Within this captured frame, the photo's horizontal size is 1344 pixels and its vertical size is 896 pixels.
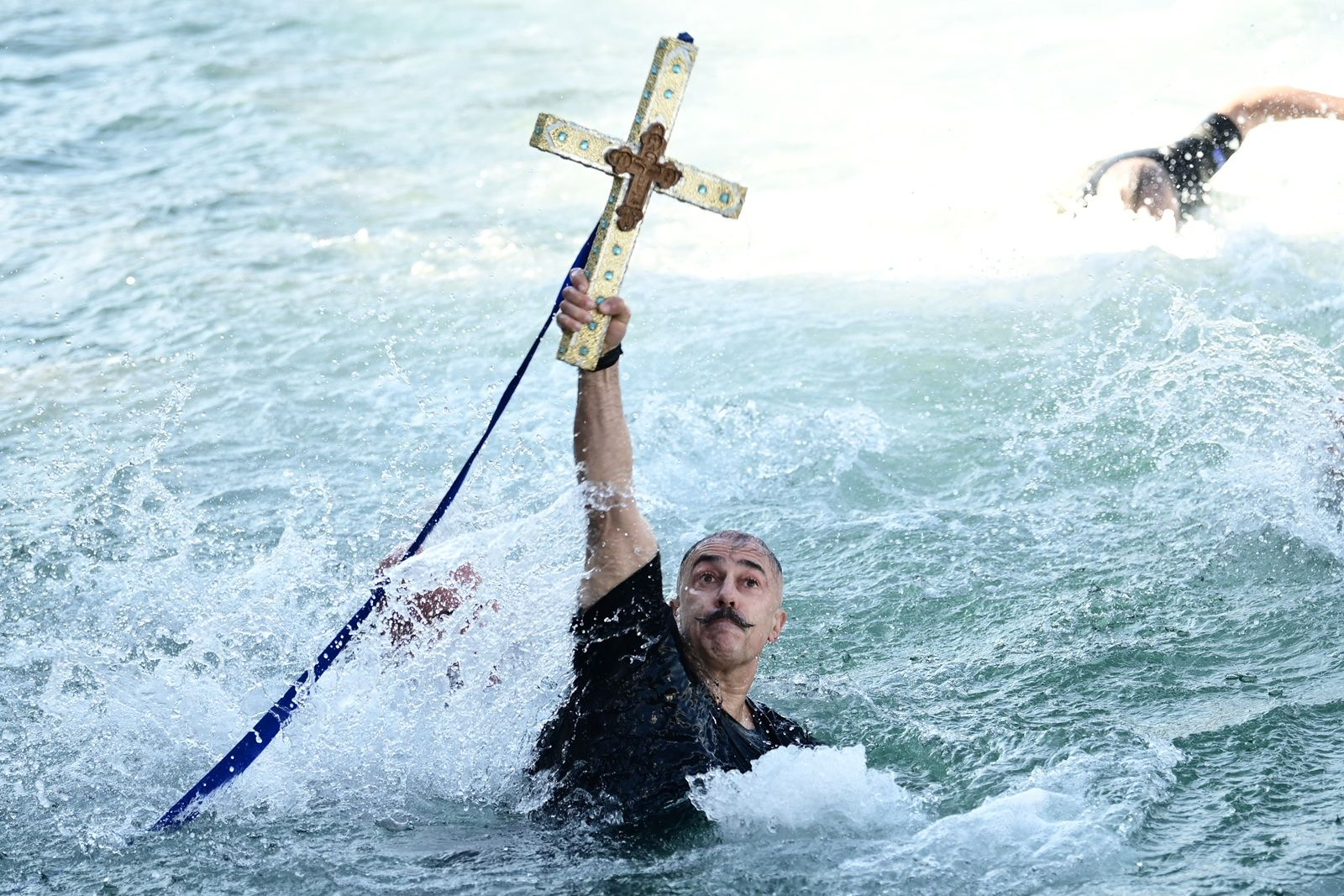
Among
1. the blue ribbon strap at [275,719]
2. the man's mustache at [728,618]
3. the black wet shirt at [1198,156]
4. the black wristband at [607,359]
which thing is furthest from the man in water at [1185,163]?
the black wristband at [607,359]

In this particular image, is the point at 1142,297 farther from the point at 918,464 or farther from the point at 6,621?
the point at 6,621

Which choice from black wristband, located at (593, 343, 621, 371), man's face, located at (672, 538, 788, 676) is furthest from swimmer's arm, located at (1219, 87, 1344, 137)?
black wristband, located at (593, 343, 621, 371)

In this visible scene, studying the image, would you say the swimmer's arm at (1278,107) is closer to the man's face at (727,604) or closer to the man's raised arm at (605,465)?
the man's face at (727,604)

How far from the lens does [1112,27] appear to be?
13.5m

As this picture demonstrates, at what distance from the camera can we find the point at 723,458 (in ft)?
21.7

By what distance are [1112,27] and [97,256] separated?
9062 mm

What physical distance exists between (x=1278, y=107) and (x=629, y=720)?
20.8 ft

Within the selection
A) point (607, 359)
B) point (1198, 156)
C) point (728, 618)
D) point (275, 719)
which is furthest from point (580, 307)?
point (1198, 156)

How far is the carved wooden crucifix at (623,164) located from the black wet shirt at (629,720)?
672 millimetres

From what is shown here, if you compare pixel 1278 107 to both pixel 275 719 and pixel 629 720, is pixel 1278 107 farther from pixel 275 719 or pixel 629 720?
pixel 275 719

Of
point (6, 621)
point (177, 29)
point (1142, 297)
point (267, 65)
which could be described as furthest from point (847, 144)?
point (6, 621)

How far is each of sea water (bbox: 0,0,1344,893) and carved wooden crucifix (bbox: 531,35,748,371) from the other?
85 cm

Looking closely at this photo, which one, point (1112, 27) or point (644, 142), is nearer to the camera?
point (644, 142)

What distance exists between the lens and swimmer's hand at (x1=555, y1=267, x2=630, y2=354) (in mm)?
3260
